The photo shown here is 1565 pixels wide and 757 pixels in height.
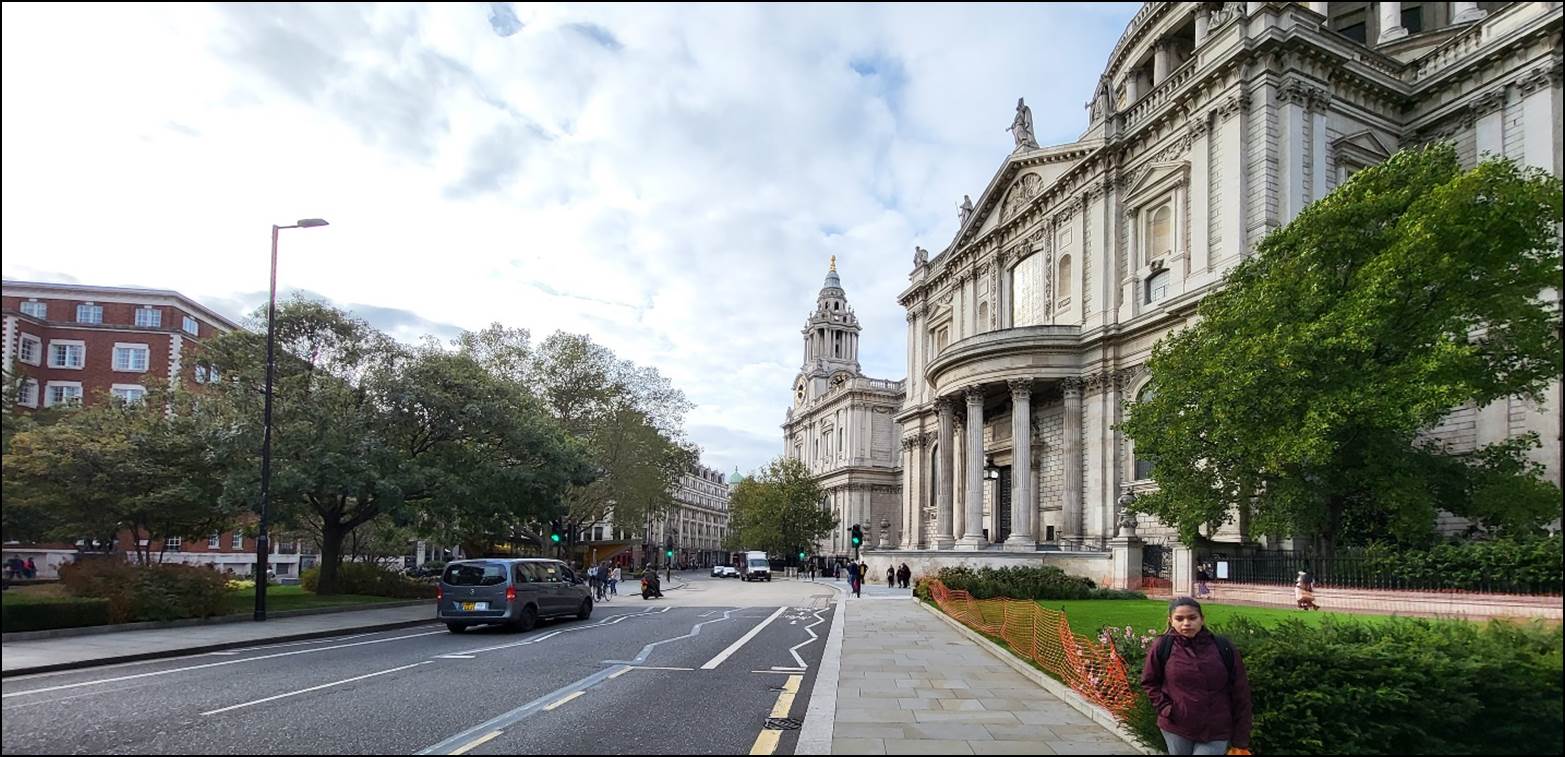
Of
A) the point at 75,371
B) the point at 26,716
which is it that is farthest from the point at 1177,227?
the point at 75,371

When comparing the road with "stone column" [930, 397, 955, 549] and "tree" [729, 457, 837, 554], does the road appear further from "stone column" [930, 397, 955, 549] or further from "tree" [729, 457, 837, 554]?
"tree" [729, 457, 837, 554]

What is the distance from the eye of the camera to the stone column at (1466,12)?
133ft

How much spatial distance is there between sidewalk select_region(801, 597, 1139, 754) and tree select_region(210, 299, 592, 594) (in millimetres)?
15882

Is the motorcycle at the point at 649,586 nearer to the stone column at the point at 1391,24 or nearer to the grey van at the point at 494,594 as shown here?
the grey van at the point at 494,594

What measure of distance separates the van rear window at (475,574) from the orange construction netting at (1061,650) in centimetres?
1056

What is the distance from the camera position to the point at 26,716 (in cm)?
912

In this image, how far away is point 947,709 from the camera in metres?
9.90

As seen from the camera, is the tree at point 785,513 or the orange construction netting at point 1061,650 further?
the tree at point 785,513

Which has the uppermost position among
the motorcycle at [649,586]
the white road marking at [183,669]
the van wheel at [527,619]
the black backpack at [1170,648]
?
the black backpack at [1170,648]

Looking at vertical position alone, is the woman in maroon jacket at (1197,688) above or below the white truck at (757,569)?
above

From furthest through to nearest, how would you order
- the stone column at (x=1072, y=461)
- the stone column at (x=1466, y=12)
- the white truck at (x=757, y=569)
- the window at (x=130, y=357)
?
1. the white truck at (x=757, y=569)
2. the window at (x=130, y=357)
3. the stone column at (x=1072, y=461)
4. the stone column at (x=1466, y=12)

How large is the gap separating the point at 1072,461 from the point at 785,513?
43.6 meters

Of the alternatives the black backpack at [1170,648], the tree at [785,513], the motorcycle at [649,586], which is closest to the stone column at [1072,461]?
the motorcycle at [649,586]

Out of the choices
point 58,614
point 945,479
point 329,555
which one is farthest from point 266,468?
point 945,479
